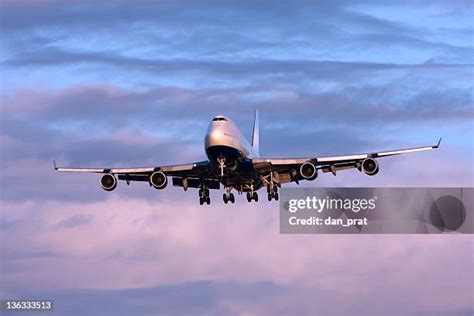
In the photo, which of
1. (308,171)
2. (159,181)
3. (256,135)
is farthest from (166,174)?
(256,135)

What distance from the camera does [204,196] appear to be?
9512 centimetres

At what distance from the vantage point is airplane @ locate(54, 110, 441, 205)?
84938 millimetres

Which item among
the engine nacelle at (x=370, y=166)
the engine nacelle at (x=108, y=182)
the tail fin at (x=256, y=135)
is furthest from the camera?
the tail fin at (x=256, y=135)

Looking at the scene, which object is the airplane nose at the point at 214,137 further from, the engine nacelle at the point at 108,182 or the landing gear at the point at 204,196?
the landing gear at the point at 204,196

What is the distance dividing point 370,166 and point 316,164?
463 centimetres

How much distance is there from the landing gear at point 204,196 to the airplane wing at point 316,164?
19.6ft

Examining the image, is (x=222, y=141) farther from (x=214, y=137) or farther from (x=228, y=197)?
(x=228, y=197)

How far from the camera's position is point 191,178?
93.4m

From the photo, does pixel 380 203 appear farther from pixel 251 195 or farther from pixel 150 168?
pixel 150 168

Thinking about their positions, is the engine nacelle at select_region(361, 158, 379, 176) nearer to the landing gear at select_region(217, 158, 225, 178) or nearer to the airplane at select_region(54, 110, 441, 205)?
the airplane at select_region(54, 110, 441, 205)

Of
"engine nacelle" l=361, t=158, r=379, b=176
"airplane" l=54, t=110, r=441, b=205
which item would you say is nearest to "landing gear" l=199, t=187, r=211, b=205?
"airplane" l=54, t=110, r=441, b=205

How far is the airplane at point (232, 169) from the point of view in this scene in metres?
84.9

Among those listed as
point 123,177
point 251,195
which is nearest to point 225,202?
point 251,195

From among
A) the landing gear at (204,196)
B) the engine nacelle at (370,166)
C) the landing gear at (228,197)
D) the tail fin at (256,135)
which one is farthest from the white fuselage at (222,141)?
the tail fin at (256,135)
